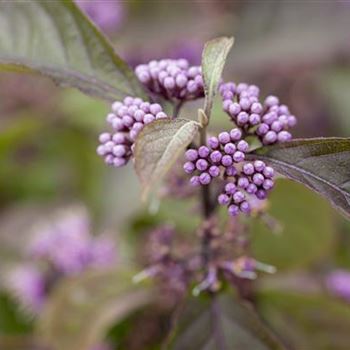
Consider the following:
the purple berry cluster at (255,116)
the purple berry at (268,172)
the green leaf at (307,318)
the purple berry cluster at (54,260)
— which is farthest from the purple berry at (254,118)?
the purple berry cluster at (54,260)

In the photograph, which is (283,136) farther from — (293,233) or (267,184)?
(293,233)

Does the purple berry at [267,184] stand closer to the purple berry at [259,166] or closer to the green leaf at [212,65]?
the purple berry at [259,166]

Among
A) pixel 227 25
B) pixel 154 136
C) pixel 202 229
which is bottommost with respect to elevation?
pixel 202 229

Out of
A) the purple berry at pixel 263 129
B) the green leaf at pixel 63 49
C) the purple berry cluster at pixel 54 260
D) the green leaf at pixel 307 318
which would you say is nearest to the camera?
the purple berry at pixel 263 129

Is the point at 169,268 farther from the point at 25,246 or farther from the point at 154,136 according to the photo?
the point at 25,246

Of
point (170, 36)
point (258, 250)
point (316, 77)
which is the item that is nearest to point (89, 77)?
point (258, 250)

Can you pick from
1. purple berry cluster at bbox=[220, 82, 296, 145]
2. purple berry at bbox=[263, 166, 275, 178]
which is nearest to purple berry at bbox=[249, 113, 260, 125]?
purple berry cluster at bbox=[220, 82, 296, 145]
